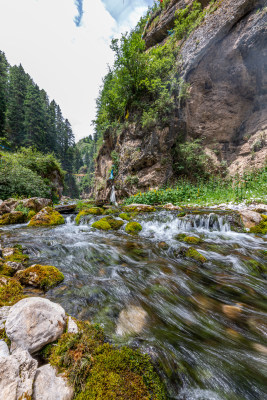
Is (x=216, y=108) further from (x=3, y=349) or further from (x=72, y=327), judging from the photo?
(x=3, y=349)

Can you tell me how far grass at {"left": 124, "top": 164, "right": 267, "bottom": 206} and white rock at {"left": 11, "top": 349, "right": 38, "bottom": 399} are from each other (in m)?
10.2

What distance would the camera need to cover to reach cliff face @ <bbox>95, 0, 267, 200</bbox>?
12.3 m

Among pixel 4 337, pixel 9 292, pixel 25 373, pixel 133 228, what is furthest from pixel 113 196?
pixel 25 373

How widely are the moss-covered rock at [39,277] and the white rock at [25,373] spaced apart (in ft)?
4.98

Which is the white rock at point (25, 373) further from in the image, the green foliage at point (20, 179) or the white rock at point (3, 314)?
the green foliage at point (20, 179)

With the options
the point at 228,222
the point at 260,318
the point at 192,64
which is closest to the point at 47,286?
the point at 260,318

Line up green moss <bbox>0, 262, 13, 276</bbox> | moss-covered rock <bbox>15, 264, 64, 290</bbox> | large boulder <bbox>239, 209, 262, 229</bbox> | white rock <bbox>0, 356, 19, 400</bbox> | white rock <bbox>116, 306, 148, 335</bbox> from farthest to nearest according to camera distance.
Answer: large boulder <bbox>239, 209, 262, 229</bbox>
green moss <bbox>0, 262, 13, 276</bbox>
moss-covered rock <bbox>15, 264, 64, 290</bbox>
white rock <bbox>116, 306, 148, 335</bbox>
white rock <bbox>0, 356, 19, 400</bbox>

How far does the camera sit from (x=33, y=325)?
4.36 ft

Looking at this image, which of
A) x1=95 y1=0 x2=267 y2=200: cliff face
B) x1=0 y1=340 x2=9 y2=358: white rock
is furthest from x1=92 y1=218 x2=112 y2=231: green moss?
x1=95 y1=0 x2=267 y2=200: cliff face

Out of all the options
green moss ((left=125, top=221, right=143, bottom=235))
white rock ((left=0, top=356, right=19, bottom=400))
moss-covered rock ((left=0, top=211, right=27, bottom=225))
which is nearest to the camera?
white rock ((left=0, top=356, right=19, bottom=400))

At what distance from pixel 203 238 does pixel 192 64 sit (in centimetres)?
1491

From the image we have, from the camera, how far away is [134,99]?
15172 mm

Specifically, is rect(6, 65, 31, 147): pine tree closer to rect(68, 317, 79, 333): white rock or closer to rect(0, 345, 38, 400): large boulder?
rect(68, 317, 79, 333): white rock

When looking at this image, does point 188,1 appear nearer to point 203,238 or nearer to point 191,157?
point 191,157
